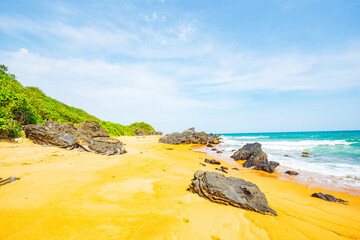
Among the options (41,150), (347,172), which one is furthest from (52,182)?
(347,172)

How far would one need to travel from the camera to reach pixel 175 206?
12.3 ft

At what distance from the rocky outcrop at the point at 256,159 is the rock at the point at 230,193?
684cm

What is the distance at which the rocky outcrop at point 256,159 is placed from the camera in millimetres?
10358

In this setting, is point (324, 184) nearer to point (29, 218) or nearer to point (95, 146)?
point (29, 218)

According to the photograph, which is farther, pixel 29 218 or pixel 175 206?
pixel 175 206

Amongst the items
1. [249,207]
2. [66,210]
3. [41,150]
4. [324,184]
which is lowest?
[324,184]

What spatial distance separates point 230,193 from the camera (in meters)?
A: 4.23

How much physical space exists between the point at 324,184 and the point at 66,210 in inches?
437

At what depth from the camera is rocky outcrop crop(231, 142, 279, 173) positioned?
408 inches

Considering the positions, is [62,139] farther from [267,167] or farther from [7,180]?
[267,167]

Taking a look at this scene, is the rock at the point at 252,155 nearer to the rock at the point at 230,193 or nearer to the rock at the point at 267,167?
the rock at the point at 267,167

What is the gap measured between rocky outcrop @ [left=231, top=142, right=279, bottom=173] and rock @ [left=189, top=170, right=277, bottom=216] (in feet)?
22.4

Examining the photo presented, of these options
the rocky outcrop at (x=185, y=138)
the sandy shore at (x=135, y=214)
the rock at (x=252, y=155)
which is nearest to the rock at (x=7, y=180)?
the sandy shore at (x=135, y=214)

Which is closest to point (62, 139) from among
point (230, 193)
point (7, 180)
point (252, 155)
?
point (7, 180)
